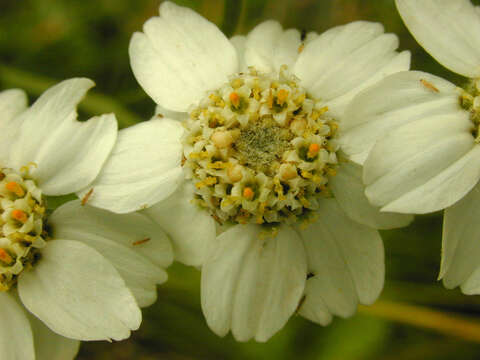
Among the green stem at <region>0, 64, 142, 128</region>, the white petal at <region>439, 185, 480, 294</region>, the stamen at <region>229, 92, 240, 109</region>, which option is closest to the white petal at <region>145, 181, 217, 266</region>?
the stamen at <region>229, 92, 240, 109</region>

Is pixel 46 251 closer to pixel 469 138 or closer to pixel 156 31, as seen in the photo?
pixel 156 31

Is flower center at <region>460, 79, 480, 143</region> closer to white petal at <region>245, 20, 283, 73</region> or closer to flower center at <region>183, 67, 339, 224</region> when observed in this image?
flower center at <region>183, 67, 339, 224</region>

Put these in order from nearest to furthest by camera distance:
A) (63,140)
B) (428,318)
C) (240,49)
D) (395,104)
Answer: (395,104)
(63,140)
(240,49)
(428,318)

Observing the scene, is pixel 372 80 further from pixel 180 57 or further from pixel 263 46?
pixel 180 57

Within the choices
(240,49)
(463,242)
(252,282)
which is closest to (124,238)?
(252,282)

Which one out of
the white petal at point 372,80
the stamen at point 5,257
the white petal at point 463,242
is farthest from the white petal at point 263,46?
the stamen at point 5,257

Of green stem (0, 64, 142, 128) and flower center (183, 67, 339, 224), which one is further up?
flower center (183, 67, 339, 224)
